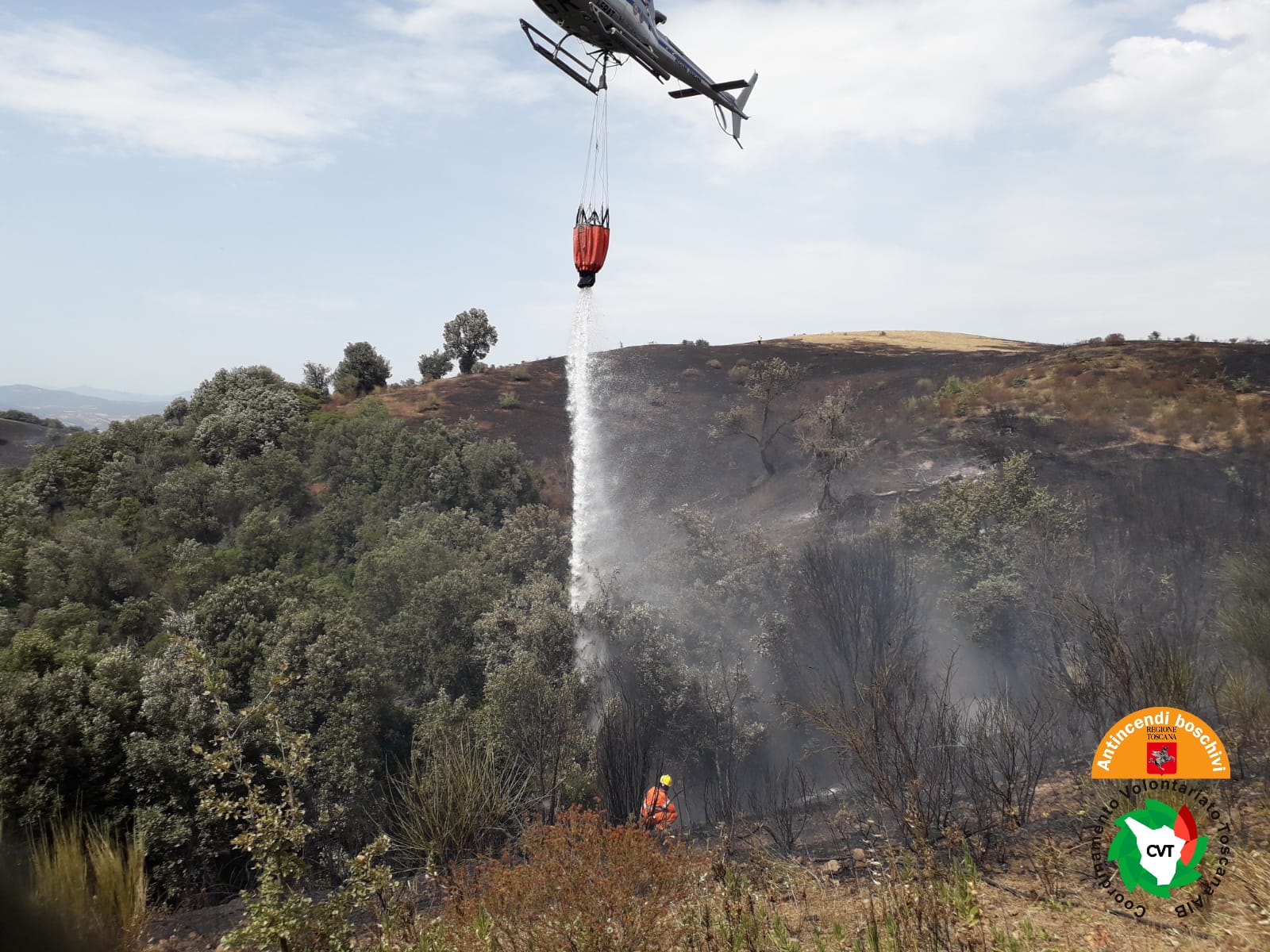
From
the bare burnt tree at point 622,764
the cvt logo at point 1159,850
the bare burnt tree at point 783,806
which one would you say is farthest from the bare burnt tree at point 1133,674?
the bare burnt tree at point 622,764

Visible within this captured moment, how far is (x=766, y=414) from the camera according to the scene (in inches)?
1718

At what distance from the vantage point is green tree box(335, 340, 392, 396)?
57487 millimetres

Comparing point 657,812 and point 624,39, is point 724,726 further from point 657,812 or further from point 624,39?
point 624,39

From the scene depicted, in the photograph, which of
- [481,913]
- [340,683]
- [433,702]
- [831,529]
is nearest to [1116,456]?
[831,529]

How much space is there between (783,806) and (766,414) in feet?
103

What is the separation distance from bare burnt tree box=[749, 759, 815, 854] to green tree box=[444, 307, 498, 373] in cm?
5171

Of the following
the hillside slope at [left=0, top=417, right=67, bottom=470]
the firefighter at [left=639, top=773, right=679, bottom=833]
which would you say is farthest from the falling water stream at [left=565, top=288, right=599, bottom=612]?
the hillside slope at [left=0, top=417, right=67, bottom=470]

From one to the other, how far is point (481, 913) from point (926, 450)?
35.1 meters

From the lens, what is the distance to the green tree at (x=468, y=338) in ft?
220

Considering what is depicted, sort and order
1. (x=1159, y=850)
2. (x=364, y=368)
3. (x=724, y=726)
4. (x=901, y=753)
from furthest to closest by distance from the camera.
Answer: (x=364, y=368)
(x=724, y=726)
(x=901, y=753)
(x=1159, y=850)

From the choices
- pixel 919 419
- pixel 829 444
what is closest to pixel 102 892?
pixel 829 444

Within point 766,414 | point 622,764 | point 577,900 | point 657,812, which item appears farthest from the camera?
point 766,414

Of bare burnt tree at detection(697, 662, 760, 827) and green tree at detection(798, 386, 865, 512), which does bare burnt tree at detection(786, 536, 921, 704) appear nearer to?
bare burnt tree at detection(697, 662, 760, 827)

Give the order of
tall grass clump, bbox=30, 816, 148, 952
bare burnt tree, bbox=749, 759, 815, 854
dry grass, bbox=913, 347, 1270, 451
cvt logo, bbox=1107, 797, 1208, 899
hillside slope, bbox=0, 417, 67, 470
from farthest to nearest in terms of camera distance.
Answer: hillside slope, bbox=0, 417, 67, 470 → dry grass, bbox=913, 347, 1270, 451 → bare burnt tree, bbox=749, 759, 815, 854 → cvt logo, bbox=1107, 797, 1208, 899 → tall grass clump, bbox=30, 816, 148, 952
